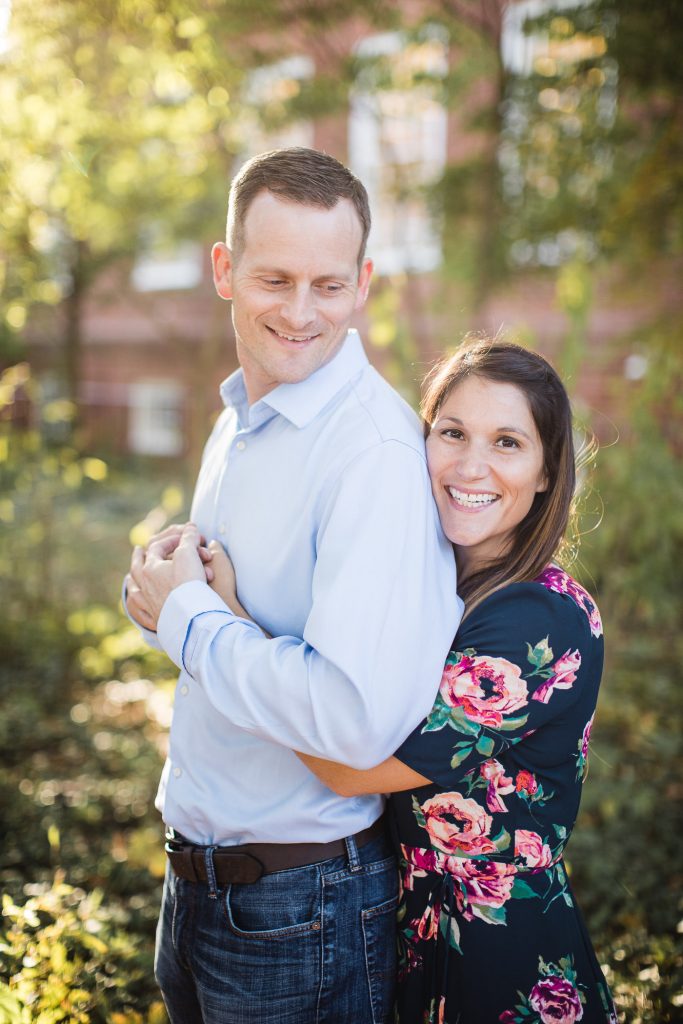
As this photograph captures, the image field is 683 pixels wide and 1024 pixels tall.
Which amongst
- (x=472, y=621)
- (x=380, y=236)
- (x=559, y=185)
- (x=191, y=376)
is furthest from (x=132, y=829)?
(x=191, y=376)

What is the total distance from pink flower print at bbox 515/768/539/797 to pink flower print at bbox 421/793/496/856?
9 cm

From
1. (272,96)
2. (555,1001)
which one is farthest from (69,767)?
(272,96)

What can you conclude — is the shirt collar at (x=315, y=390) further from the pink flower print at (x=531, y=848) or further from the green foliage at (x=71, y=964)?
the green foliage at (x=71, y=964)

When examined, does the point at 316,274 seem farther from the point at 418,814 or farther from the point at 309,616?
the point at 418,814

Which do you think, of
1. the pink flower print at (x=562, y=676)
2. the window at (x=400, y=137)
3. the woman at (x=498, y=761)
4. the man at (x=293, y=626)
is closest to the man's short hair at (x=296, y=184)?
the man at (x=293, y=626)

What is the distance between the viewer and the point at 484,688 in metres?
1.60

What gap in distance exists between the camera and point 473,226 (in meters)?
7.61

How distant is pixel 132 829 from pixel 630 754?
9.01 feet

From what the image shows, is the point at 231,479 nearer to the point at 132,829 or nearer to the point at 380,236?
the point at 132,829

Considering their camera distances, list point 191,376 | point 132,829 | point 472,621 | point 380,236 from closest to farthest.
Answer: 1. point 472,621
2. point 132,829
3. point 380,236
4. point 191,376

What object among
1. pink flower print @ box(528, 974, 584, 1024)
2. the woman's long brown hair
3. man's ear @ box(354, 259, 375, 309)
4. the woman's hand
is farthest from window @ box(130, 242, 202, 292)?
pink flower print @ box(528, 974, 584, 1024)

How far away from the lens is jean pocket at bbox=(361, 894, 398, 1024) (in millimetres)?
1715

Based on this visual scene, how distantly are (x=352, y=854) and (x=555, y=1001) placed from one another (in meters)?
0.53

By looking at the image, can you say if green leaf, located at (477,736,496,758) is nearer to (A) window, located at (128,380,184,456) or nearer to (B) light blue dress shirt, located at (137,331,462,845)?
(B) light blue dress shirt, located at (137,331,462,845)
